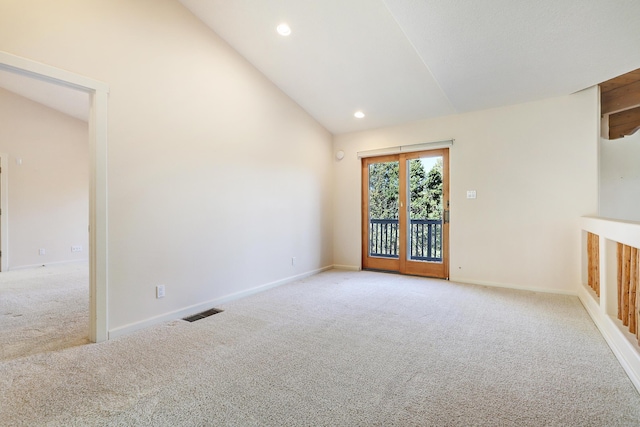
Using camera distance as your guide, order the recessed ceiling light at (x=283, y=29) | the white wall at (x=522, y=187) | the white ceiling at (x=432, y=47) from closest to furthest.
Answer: the white ceiling at (x=432, y=47) → the recessed ceiling light at (x=283, y=29) → the white wall at (x=522, y=187)

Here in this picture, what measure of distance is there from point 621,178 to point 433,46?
3832mm

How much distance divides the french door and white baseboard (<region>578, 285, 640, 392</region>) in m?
1.96

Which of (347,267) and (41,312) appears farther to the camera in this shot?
(347,267)

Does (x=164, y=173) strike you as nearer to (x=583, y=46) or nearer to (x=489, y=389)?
(x=489, y=389)

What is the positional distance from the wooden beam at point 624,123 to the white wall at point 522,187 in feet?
3.06

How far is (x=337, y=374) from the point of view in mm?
1909

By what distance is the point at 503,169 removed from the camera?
13.5ft

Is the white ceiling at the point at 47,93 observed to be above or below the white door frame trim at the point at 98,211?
above

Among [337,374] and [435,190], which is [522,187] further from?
[337,374]

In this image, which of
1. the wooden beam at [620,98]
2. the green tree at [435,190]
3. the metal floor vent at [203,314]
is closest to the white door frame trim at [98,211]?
the metal floor vent at [203,314]

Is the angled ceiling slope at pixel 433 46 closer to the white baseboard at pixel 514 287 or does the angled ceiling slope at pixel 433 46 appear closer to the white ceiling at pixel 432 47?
the white ceiling at pixel 432 47

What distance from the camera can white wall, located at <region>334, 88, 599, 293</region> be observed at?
3.67 metres

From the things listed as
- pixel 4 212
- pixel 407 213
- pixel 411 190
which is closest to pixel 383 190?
pixel 411 190

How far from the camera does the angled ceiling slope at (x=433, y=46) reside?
8.27ft
